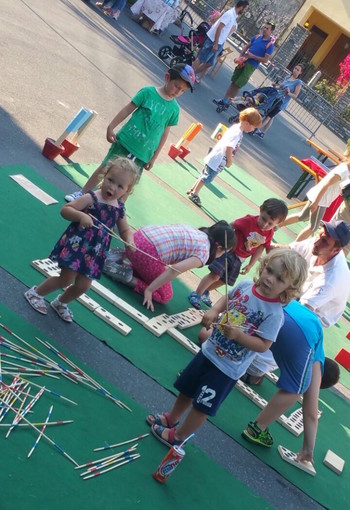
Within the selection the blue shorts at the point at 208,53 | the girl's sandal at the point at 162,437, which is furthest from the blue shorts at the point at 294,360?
the blue shorts at the point at 208,53

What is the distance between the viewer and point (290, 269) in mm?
3656

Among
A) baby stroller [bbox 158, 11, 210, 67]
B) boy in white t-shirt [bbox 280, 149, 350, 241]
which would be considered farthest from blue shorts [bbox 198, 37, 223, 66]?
boy in white t-shirt [bbox 280, 149, 350, 241]

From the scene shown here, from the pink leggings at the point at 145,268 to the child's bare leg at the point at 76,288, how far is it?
106 centimetres

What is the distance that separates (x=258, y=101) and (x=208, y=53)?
2282 millimetres

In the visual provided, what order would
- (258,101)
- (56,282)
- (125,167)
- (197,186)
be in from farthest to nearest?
(258,101) → (197,186) → (56,282) → (125,167)

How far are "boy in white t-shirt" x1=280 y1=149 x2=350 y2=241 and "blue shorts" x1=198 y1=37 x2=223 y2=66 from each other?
9010mm

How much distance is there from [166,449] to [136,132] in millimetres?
3037

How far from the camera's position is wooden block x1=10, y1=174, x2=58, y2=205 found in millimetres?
5875

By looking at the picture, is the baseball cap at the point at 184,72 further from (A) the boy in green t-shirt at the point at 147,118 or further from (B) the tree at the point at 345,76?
(B) the tree at the point at 345,76

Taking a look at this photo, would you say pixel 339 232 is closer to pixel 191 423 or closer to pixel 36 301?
pixel 191 423

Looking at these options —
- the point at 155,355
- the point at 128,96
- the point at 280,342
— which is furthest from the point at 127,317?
the point at 128,96

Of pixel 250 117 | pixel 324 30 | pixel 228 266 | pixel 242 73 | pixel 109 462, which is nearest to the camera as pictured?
pixel 109 462

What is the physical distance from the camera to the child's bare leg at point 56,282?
13.8 ft

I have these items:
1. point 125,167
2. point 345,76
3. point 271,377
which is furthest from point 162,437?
point 345,76
